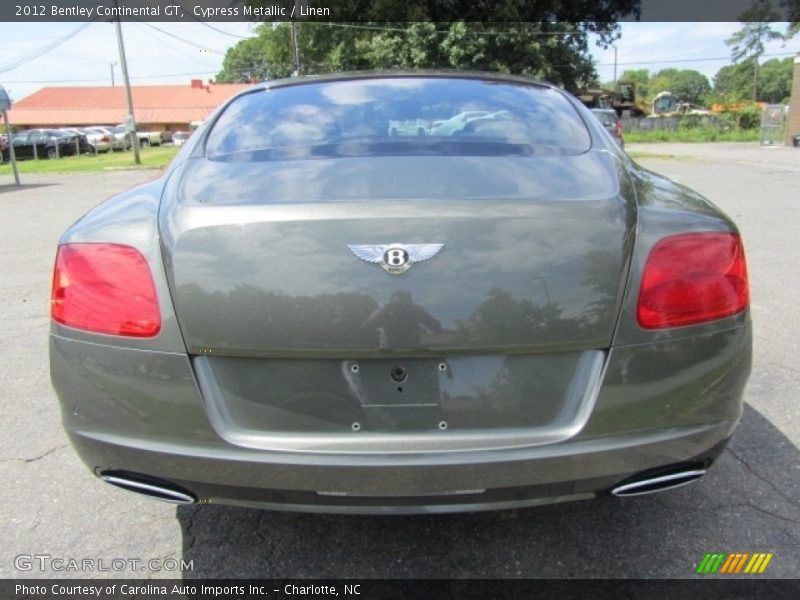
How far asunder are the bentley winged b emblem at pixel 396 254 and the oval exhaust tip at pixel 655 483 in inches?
32.9

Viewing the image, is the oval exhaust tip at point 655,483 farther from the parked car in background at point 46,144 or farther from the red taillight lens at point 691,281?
the parked car in background at point 46,144

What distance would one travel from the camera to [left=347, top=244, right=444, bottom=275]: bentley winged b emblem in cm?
164

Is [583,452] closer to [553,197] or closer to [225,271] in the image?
[553,197]

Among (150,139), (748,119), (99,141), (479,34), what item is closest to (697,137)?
(748,119)

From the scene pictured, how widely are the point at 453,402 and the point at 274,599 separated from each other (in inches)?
35.9

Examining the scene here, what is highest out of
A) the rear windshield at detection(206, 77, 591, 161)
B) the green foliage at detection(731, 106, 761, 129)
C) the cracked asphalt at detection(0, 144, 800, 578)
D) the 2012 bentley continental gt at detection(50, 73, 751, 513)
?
the rear windshield at detection(206, 77, 591, 161)

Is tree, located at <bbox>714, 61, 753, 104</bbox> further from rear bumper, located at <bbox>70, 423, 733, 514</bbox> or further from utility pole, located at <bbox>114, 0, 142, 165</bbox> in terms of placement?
rear bumper, located at <bbox>70, 423, 733, 514</bbox>

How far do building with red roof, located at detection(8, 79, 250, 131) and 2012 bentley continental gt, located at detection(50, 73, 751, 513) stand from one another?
7012 centimetres

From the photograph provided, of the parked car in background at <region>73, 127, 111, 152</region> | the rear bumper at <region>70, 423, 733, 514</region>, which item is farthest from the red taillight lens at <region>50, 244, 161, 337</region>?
the parked car in background at <region>73, 127, 111, 152</region>

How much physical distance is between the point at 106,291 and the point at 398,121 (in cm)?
119

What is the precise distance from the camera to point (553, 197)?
1.76 meters

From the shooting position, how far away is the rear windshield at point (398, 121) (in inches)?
83.8

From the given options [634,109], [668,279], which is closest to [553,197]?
[668,279]

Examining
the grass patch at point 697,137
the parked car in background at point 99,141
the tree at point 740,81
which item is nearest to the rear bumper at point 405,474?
the grass patch at point 697,137
